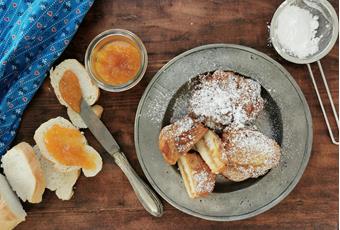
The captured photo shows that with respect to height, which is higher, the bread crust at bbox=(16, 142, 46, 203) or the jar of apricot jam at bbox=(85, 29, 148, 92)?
the jar of apricot jam at bbox=(85, 29, 148, 92)

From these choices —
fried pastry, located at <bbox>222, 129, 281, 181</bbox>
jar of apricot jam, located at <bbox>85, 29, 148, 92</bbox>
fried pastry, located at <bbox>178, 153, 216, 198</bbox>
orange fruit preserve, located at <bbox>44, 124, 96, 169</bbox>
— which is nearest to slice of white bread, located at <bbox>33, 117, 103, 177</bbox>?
orange fruit preserve, located at <bbox>44, 124, 96, 169</bbox>

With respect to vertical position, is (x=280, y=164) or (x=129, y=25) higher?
(x=129, y=25)

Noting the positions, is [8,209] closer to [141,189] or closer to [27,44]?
[141,189]

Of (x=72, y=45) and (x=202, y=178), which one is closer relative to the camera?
(x=202, y=178)

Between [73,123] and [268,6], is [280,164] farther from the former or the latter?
[73,123]

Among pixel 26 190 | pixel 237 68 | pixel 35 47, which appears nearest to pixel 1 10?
pixel 35 47

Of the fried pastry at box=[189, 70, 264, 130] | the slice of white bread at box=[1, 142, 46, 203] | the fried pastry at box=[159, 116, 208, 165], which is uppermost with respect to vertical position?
the fried pastry at box=[189, 70, 264, 130]

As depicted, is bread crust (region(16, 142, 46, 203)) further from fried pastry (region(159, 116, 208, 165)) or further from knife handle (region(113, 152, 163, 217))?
fried pastry (region(159, 116, 208, 165))
